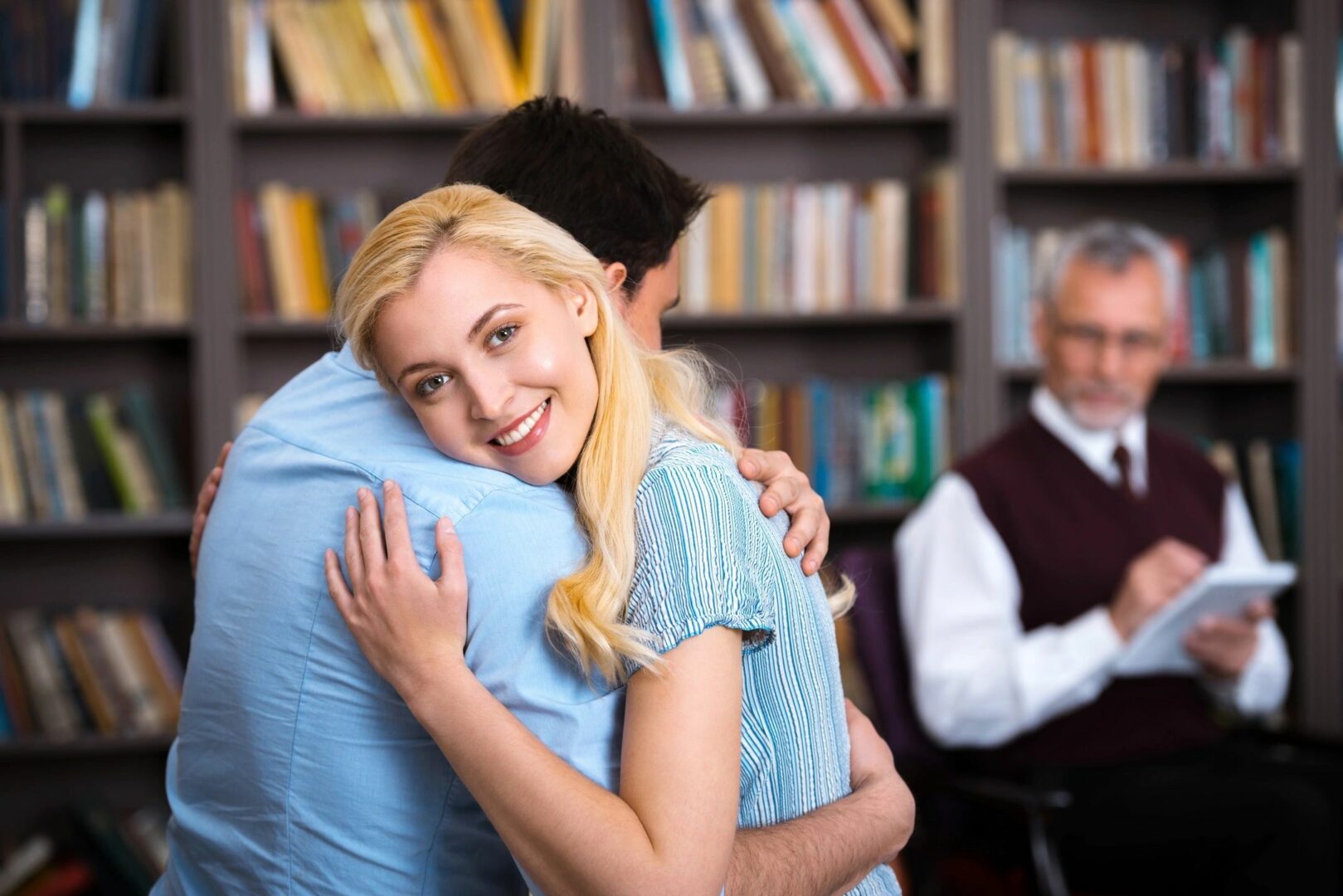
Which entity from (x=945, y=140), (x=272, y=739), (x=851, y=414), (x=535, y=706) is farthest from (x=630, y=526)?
(x=945, y=140)

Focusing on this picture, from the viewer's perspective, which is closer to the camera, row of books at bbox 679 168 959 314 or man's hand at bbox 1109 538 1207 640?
man's hand at bbox 1109 538 1207 640

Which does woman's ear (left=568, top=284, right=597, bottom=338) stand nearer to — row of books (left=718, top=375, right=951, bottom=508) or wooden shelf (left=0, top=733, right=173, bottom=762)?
row of books (left=718, top=375, right=951, bottom=508)

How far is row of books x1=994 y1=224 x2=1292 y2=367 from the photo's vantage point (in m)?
3.19

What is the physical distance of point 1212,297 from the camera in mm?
3268

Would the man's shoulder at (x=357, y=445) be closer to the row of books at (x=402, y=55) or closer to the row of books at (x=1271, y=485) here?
the row of books at (x=402, y=55)

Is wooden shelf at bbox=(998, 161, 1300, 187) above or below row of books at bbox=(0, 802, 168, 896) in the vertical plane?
above

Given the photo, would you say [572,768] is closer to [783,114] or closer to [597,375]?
[597,375]

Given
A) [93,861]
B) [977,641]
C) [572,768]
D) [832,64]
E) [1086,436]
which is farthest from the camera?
[832,64]

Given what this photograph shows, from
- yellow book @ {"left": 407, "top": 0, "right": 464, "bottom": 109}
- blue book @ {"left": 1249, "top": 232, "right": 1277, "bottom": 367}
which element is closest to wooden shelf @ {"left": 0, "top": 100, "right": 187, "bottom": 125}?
yellow book @ {"left": 407, "top": 0, "right": 464, "bottom": 109}

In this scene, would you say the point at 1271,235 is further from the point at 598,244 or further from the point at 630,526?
the point at 630,526

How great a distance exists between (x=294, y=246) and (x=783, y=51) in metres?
1.21

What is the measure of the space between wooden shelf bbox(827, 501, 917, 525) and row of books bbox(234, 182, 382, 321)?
1256 mm

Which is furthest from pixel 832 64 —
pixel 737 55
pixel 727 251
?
pixel 727 251

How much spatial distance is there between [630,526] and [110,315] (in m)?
2.40
